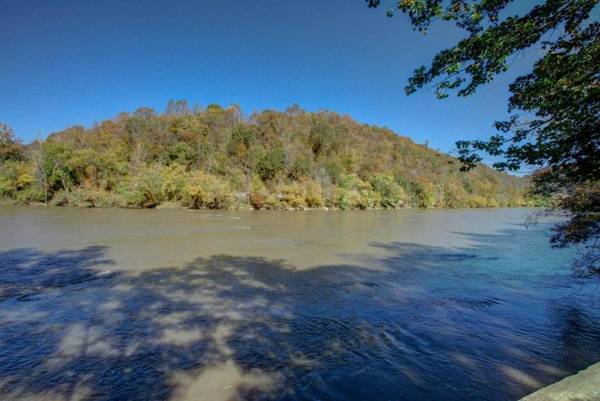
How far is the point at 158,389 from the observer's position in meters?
3.53

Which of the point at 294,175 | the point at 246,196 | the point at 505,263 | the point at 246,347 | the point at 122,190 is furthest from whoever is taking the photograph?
the point at 294,175

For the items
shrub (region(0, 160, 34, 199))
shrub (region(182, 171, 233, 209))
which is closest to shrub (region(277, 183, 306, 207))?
shrub (region(182, 171, 233, 209))

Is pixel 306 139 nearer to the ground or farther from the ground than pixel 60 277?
farther from the ground

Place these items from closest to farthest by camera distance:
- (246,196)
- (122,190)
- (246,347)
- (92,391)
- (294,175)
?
(92,391) → (246,347) → (122,190) → (246,196) → (294,175)

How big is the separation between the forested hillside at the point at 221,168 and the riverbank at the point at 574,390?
2247 cm

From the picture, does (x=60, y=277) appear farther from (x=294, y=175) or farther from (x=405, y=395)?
(x=294, y=175)

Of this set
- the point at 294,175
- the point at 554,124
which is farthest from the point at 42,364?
the point at 294,175

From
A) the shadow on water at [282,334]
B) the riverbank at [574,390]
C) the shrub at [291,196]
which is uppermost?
the shrub at [291,196]

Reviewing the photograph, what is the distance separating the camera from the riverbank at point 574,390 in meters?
1.34

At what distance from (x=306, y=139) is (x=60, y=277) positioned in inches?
2478

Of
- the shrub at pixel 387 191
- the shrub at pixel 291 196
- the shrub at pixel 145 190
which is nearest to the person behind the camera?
the shrub at pixel 145 190

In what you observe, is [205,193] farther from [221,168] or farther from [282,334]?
[282,334]

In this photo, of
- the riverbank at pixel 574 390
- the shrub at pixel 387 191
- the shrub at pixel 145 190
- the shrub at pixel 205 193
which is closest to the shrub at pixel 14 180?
the shrub at pixel 145 190

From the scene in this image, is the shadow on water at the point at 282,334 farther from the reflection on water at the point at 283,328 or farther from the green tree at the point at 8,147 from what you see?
the green tree at the point at 8,147
